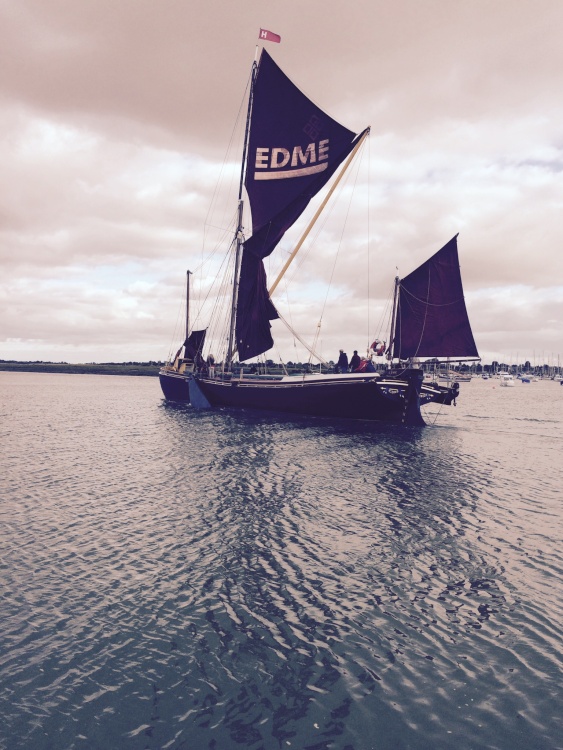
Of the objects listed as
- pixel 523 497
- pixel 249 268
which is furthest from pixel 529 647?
pixel 249 268

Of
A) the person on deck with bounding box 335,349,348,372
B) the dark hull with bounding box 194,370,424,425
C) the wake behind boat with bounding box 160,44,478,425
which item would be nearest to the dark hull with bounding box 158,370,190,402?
the wake behind boat with bounding box 160,44,478,425

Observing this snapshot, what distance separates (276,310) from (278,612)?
3953cm

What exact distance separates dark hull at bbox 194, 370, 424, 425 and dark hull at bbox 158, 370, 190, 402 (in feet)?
48.8

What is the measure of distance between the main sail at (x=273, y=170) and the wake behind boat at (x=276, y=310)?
10cm

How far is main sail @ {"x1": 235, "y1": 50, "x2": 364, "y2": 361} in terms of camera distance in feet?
147

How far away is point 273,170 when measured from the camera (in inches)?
1861

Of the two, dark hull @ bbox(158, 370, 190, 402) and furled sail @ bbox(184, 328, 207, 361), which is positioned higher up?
furled sail @ bbox(184, 328, 207, 361)

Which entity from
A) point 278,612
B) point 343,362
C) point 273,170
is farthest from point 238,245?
point 278,612

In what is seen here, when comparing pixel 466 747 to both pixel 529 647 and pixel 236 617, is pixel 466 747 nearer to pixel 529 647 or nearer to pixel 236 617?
pixel 529 647

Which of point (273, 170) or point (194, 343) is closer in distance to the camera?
point (273, 170)

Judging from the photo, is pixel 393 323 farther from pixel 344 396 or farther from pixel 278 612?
pixel 278 612

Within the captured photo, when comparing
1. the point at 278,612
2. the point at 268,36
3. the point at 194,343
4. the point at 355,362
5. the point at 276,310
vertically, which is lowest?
the point at 278,612

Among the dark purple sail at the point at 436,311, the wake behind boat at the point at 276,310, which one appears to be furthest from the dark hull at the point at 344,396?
the dark purple sail at the point at 436,311

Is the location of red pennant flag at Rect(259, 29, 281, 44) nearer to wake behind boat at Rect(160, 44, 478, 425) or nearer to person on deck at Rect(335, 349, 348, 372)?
wake behind boat at Rect(160, 44, 478, 425)
